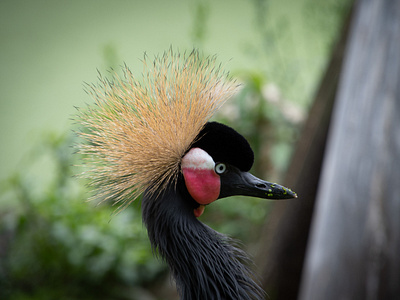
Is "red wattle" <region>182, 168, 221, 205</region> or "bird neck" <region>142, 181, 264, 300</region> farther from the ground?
"red wattle" <region>182, 168, 221, 205</region>

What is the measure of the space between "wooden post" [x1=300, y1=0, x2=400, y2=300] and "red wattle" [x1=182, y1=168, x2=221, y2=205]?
40 centimetres

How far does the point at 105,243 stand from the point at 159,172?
149 centimetres

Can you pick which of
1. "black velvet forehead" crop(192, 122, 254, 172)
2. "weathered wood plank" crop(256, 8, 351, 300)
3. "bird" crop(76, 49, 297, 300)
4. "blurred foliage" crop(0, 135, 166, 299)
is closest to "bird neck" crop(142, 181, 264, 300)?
"bird" crop(76, 49, 297, 300)

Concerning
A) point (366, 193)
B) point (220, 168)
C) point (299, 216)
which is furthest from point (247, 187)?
point (299, 216)

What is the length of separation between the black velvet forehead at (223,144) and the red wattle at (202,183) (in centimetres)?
4

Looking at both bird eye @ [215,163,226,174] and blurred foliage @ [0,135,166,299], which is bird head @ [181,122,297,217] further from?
blurred foliage @ [0,135,166,299]

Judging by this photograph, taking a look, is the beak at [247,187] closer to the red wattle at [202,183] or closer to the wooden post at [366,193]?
the red wattle at [202,183]

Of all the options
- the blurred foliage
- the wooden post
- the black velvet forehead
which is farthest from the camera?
the blurred foliage

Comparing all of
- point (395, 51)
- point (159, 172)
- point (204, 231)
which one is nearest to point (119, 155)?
point (159, 172)

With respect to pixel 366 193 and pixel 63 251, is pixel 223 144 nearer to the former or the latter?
pixel 366 193

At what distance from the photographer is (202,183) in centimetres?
90

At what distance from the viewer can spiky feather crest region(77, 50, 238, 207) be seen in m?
0.89

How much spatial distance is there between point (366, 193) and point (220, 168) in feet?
1.44

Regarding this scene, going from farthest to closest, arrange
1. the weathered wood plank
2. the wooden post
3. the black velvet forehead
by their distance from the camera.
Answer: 1. the weathered wood plank
2. the wooden post
3. the black velvet forehead
